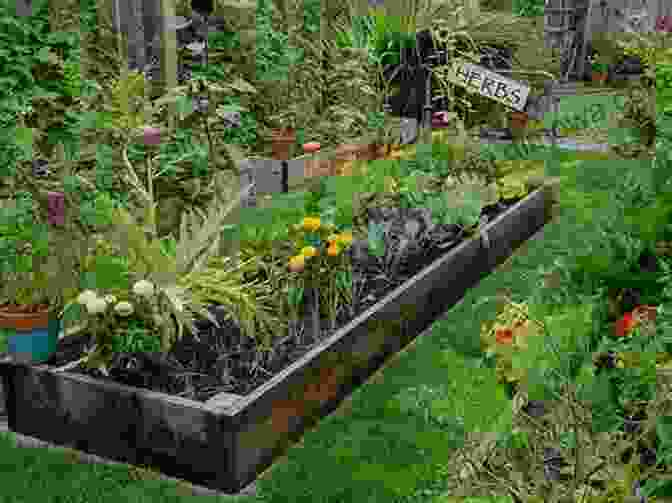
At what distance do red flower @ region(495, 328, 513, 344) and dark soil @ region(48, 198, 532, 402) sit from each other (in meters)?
0.78

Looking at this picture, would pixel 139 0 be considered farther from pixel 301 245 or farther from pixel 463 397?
pixel 463 397

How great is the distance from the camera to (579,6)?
1473 centimetres

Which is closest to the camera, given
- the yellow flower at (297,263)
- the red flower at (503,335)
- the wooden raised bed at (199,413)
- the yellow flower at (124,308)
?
the wooden raised bed at (199,413)

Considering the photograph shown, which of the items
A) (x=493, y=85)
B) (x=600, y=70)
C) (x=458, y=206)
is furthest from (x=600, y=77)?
(x=493, y=85)

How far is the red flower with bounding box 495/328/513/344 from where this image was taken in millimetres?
3087

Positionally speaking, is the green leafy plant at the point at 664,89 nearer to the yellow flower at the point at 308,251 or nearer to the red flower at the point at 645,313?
the red flower at the point at 645,313

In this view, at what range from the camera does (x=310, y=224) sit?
12.0 feet

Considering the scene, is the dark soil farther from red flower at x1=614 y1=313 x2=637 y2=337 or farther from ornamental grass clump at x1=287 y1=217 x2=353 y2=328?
red flower at x1=614 y1=313 x2=637 y2=337

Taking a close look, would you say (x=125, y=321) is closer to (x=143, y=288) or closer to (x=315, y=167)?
(x=143, y=288)

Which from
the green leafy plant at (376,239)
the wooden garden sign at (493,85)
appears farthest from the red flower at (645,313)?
the wooden garden sign at (493,85)

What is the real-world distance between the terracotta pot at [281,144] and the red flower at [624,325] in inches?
206

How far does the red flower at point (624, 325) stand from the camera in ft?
7.47

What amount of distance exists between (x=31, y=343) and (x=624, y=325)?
2.08 meters

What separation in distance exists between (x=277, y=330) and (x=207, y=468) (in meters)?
0.72
